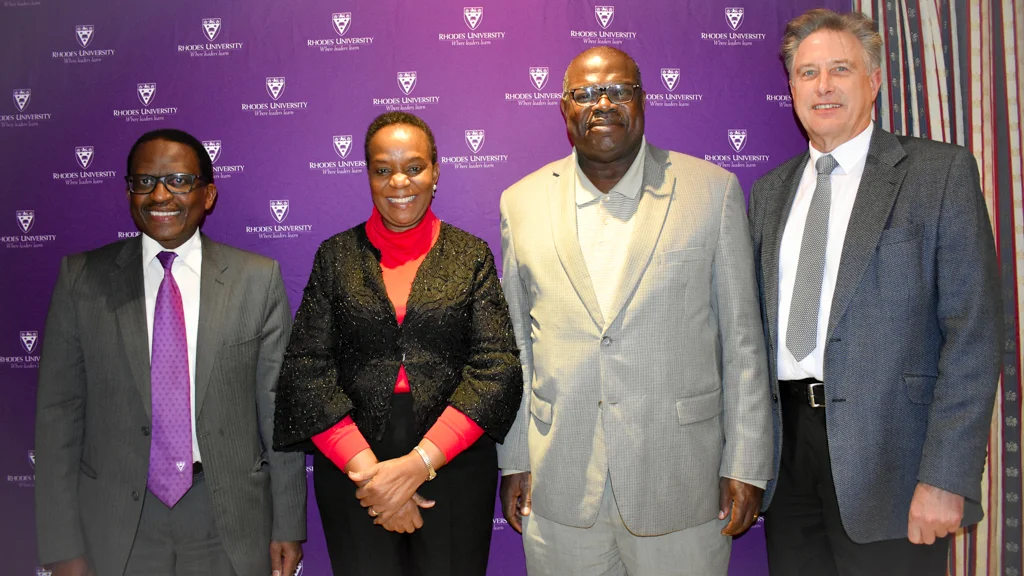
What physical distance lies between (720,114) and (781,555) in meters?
1.93

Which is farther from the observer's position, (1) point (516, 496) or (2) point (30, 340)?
(2) point (30, 340)

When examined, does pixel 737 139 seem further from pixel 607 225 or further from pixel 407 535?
pixel 407 535

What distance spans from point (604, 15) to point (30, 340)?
10.3 feet

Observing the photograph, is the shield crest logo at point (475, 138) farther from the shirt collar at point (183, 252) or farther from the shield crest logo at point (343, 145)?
the shirt collar at point (183, 252)

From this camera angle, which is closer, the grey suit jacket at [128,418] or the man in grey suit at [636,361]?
the man in grey suit at [636,361]

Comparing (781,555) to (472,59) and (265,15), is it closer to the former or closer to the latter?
(472,59)

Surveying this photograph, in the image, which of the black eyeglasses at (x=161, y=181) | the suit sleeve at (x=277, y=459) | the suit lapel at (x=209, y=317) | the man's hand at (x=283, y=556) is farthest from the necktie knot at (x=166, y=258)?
the man's hand at (x=283, y=556)

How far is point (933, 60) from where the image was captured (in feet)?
9.83

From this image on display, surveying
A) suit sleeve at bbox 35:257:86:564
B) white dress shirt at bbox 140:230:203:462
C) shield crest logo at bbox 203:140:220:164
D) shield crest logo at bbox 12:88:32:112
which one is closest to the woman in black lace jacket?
white dress shirt at bbox 140:230:203:462

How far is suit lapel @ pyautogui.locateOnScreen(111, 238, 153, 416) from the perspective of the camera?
221 cm

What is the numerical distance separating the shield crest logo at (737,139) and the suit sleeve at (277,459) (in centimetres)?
218

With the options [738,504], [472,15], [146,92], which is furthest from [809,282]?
[146,92]

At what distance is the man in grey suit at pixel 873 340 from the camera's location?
190cm

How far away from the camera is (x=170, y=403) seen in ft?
7.29
